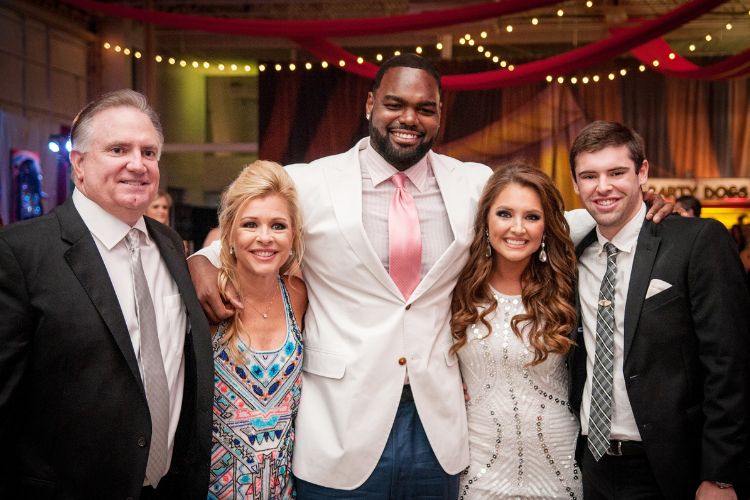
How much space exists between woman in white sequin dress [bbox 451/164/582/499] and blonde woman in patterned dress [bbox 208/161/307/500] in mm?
589

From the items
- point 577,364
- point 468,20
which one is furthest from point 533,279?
point 468,20

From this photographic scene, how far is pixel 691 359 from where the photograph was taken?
2361mm

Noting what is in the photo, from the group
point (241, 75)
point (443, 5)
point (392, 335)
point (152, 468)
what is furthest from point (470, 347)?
point (241, 75)

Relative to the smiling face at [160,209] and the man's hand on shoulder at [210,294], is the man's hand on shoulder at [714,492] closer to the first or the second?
the man's hand on shoulder at [210,294]

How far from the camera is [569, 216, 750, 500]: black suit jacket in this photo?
2293 mm

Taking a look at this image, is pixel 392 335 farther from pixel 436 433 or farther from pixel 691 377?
pixel 691 377

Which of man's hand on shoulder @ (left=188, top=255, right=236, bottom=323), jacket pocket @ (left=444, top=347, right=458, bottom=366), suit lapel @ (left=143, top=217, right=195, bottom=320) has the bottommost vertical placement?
jacket pocket @ (left=444, top=347, right=458, bottom=366)

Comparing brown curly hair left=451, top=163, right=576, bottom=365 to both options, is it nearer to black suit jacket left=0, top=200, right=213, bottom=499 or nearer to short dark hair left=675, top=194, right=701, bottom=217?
black suit jacket left=0, top=200, right=213, bottom=499

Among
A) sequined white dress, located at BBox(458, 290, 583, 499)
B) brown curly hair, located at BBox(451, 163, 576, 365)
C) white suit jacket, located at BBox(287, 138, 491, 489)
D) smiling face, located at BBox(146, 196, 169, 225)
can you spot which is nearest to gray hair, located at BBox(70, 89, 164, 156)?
white suit jacket, located at BBox(287, 138, 491, 489)

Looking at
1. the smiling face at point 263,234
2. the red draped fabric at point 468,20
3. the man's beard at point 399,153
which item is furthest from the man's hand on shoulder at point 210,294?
the red draped fabric at point 468,20

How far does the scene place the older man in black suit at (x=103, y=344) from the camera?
6.24ft

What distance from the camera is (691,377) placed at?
7.75 feet

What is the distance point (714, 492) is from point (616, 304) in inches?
24.4

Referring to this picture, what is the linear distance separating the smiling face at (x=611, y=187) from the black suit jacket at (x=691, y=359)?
0.65 feet
